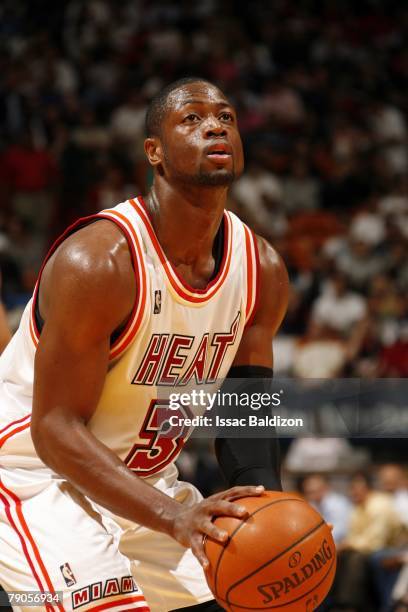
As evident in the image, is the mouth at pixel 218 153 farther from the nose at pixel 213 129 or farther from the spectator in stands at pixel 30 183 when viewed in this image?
the spectator in stands at pixel 30 183

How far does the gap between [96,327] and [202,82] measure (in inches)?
37.1

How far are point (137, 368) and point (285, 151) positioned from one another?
8792mm

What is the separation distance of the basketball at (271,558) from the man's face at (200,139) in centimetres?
104

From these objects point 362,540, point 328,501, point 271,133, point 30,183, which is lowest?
point 362,540

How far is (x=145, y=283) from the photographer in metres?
3.32

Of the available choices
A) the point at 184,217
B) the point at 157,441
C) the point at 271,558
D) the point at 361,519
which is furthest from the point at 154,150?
the point at 361,519

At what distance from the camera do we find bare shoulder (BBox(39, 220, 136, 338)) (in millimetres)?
3135

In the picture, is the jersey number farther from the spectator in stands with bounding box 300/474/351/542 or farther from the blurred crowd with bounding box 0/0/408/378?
the blurred crowd with bounding box 0/0/408/378

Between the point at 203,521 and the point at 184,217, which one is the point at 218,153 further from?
the point at 203,521

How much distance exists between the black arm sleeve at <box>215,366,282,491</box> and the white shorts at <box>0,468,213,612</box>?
337 mm

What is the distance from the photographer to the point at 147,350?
134 inches

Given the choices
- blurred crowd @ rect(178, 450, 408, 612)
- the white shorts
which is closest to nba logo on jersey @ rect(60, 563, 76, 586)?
the white shorts

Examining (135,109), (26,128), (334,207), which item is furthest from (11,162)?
(334,207)

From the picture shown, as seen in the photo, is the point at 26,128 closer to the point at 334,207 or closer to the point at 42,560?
the point at 334,207
